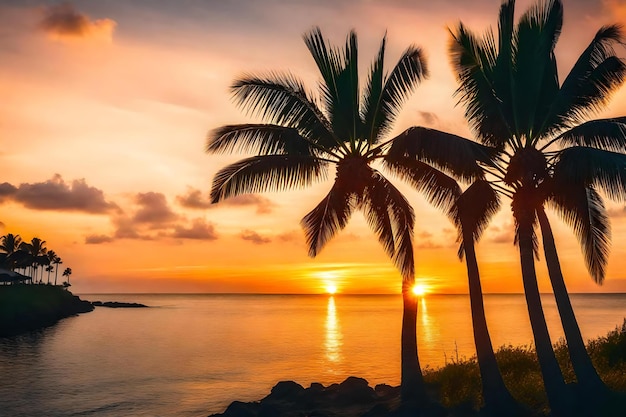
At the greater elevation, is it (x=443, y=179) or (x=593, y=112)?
(x=593, y=112)

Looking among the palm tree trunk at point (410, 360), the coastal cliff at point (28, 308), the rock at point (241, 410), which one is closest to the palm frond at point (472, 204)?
the palm tree trunk at point (410, 360)

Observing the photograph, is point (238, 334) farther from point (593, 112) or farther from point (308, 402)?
point (593, 112)

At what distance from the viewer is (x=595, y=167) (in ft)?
48.1

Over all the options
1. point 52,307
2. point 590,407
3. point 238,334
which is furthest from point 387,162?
point 52,307

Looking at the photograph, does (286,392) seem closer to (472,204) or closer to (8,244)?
(472,204)

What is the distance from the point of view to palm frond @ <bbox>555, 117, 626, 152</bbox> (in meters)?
16.5

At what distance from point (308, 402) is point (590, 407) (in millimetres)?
11290

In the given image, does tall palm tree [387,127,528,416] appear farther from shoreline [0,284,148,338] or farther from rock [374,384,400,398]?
shoreline [0,284,148,338]

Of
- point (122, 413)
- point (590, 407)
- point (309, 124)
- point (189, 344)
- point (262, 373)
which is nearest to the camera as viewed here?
point (590, 407)

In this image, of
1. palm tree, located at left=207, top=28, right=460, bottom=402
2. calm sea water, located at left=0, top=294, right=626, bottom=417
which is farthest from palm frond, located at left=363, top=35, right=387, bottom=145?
calm sea water, located at left=0, top=294, right=626, bottom=417

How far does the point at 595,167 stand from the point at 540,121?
3.82 meters

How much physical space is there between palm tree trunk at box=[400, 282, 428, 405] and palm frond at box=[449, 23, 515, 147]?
6.39 metres

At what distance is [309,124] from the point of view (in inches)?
798

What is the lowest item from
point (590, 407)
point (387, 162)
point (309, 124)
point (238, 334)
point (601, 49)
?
point (238, 334)
